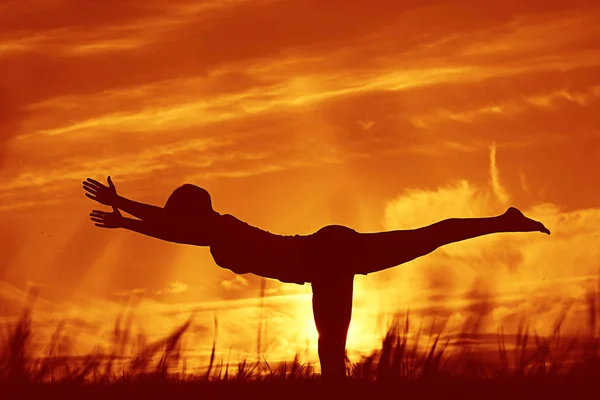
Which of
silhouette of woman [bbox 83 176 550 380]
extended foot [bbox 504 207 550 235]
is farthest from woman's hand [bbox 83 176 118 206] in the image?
extended foot [bbox 504 207 550 235]

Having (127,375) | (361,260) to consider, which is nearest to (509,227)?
(361,260)

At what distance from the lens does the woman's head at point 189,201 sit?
41.2 feet

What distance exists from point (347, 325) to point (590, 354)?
15.7ft

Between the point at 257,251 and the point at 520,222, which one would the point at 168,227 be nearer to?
the point at 257,251

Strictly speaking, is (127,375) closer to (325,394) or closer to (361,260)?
(325,394)

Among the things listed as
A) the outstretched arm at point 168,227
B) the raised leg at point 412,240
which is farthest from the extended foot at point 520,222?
the outstretched arm at point 168,227

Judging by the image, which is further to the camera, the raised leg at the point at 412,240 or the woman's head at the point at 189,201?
the woman's head at the point at 189,201

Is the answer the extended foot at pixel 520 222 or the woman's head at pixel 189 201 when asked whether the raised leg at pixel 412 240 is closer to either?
the extended foot at pixel 520 222

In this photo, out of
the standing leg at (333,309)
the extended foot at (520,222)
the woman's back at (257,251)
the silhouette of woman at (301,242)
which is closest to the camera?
the standing leg at (333,309)

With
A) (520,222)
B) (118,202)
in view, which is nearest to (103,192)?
(118,202)

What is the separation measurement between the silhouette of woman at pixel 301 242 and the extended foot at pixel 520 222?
0.16 meters

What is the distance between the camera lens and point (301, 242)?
40.3 ft

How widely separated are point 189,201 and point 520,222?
14.3 feet

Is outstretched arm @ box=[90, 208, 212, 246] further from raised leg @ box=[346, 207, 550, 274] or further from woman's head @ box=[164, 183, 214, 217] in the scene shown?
raised leg @ box=[346, 207, 550, 274]
